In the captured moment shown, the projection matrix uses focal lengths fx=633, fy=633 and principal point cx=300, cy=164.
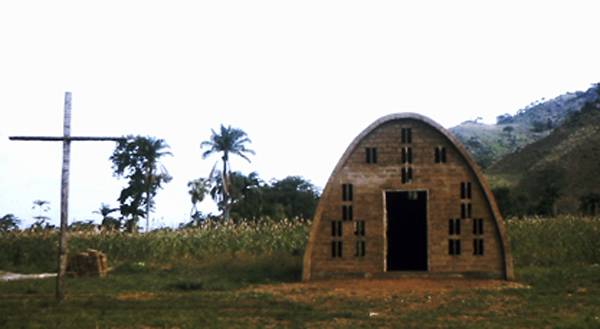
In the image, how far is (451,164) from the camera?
61.8 feet

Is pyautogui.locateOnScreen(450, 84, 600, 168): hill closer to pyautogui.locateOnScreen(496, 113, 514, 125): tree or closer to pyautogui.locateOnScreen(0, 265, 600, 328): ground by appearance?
pyautogui.locateOnScreen(496, 113, 514, 125): tree

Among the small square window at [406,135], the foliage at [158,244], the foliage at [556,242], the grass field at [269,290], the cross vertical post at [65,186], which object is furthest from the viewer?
the foliage at [158,244]

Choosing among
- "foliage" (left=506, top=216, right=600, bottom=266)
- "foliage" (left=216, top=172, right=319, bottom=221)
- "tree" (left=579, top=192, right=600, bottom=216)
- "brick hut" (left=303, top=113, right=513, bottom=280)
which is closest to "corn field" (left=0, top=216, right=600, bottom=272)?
"foliage" (left=506, top=216, right=600, bottom=266)

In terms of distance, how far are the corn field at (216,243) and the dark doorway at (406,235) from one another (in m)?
3.37

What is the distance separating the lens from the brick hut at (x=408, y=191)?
18547 millimetres

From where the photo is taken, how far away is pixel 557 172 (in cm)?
5962

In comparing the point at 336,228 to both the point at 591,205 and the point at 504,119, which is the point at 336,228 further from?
the point at 504,119

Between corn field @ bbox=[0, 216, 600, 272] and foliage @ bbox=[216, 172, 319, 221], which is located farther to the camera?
foliage @ bbox=[216, 172, 319, 221]

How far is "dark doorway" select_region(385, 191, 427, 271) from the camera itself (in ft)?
78.8

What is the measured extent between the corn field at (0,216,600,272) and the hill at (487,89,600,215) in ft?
63.8

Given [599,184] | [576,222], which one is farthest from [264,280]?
[599,184]

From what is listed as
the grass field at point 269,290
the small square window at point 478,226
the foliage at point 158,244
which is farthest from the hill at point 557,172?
the small square window at point 478,226

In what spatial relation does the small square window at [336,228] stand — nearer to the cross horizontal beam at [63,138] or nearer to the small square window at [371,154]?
the small square window at [371,154]

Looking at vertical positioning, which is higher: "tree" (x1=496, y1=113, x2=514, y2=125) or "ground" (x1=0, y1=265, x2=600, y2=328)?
"tree" (x1=496, y1=113, x2=514, y2=125)
